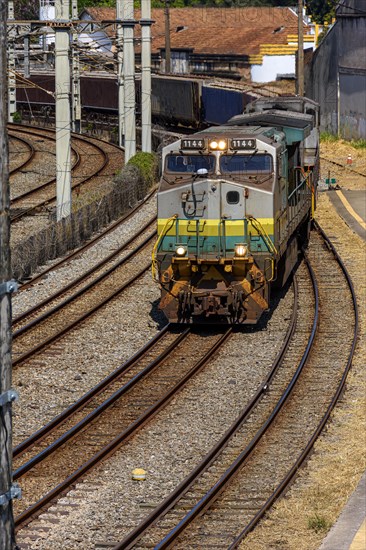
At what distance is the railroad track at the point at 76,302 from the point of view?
1892 cm

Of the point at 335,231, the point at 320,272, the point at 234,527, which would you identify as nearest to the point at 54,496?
the point at 234,527

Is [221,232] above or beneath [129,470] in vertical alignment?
above

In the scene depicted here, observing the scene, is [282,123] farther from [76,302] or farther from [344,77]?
[344,77]

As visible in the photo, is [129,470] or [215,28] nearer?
[129,470]

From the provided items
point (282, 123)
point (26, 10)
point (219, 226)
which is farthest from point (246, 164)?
point (26, 10)

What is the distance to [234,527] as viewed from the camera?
37.2 feet

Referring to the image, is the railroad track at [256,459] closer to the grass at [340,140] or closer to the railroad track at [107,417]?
the railroad track at [107,417]

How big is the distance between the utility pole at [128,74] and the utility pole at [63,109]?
277 inches

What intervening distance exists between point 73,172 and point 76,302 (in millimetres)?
21206

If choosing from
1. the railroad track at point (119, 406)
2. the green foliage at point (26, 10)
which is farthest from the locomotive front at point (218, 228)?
the green foliage at point (26, 10)

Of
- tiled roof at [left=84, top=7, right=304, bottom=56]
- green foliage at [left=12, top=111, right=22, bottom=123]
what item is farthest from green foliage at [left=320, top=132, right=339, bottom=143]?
tiled roof at [left=84, top=7, right=304, bottom=56]

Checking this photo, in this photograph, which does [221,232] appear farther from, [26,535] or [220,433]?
[26,535]

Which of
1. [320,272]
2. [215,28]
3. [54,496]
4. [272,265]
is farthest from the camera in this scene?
[215,28]

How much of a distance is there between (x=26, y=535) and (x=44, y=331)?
28.6 ft
